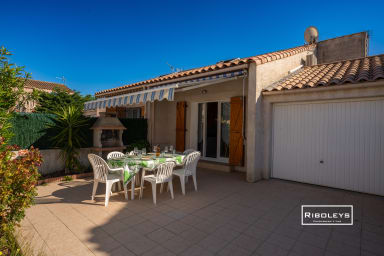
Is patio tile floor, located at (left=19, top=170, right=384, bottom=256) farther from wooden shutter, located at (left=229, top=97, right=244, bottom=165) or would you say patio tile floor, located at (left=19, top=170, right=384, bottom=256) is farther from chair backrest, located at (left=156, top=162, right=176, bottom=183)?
wooden shutter, located at (left=229, top=97, right=244, bottom=165)

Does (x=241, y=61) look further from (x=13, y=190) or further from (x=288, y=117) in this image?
(x=13, y=190)

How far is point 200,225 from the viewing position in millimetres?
5180

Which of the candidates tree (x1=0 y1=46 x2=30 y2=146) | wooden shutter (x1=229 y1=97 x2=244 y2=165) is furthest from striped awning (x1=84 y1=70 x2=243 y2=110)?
tree (x1=0 y1=46 x2=30 y2=146)

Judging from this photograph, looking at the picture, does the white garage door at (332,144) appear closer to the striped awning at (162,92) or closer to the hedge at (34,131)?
the striped awning at (162,92)

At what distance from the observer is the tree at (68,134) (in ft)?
32.8

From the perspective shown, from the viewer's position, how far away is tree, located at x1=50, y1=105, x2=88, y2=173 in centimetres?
998

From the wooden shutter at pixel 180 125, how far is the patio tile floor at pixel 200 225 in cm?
615

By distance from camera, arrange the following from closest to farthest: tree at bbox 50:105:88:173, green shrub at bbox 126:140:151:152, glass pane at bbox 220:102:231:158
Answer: tree at bbox 50:105:88:173 → glass pane at bbox 220:102:231:158 → green shrub at bbox 126:140:151:152

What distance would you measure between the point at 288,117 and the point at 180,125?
6.93 metres

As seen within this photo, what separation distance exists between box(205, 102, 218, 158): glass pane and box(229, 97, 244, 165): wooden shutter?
1.61 metres

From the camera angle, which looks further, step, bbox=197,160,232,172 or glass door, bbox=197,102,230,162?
glass door, bbox=197,102,230,162

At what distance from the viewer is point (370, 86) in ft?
23.6

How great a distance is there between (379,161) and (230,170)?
6142 mm

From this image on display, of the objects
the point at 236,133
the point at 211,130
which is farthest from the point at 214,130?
the point at 236,133
